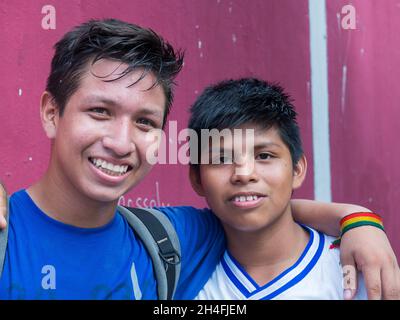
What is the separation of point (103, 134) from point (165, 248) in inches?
14.7

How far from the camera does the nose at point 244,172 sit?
1561 millimetres

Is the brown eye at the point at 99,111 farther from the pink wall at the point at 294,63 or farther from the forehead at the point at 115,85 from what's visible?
the pink wall at the point at 294,63

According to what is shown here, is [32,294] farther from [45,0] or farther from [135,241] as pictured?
[45,0]

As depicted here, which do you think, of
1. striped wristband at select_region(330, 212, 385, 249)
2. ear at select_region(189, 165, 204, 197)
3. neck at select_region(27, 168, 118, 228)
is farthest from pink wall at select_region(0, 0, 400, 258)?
striped wristband at select_region(330, 212, 385, 249)

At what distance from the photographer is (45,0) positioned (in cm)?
220

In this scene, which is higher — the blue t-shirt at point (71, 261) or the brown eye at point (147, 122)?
the brown eye at point (147, 122)

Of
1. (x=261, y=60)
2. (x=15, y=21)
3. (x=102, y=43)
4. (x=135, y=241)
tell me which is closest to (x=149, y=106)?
(x=102, y=43)

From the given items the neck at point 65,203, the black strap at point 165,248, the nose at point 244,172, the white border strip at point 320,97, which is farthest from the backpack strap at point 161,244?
the white border strip at point 320,97

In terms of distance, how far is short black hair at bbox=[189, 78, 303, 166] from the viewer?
1.68m

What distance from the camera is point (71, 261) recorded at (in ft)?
4.56

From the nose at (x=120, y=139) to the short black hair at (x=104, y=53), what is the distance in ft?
0.44

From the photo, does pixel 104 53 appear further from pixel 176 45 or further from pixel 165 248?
pixel 176 45

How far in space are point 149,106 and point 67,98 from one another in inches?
8.6

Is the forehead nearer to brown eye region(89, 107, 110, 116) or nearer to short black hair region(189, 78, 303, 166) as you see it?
brown eye region(89, 107, 110, 116)
